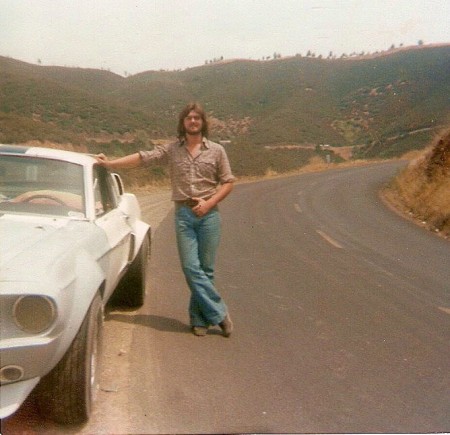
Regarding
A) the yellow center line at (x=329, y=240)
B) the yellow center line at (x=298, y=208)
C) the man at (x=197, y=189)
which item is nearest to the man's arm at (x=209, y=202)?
the man at (x=197, y=189)

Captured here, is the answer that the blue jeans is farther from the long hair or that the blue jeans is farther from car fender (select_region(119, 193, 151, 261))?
car fender (select_region(119, 193, 151, 261))

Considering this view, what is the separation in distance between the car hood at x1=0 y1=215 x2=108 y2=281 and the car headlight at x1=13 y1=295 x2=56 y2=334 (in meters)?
0.10

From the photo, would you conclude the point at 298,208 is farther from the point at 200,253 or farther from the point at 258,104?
the point at 258,104

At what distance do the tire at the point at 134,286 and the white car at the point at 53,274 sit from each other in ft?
2.65

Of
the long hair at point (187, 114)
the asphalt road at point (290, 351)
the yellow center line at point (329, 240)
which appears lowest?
the yellow center line at point (329, 240)

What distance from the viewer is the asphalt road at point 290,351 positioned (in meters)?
3.72

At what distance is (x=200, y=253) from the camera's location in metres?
5.23

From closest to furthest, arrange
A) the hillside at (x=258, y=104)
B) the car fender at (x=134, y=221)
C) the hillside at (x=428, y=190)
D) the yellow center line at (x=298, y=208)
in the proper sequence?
the car fender at (x=134, y=221) → the hillside at (x=428, y=190) → the yellow center line at (x=298, y=208) → the hillside at (x=258, y=104)

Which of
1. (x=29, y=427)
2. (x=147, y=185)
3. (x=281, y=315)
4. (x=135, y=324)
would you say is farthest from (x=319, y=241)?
(x=147, y=185)

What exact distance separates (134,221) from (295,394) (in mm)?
2586

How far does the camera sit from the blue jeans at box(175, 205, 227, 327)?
511 centimetres

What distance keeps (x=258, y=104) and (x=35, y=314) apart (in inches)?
3360

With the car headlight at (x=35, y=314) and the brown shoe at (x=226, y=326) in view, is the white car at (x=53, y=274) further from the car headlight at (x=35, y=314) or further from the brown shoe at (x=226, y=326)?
the brown shoe at (x=226, y=326)

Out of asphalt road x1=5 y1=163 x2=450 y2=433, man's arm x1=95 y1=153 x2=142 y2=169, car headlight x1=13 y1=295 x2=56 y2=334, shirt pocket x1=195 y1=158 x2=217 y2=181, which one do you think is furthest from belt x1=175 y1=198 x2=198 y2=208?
car headlight x1=13 y1=295 x2=56 y2=334
